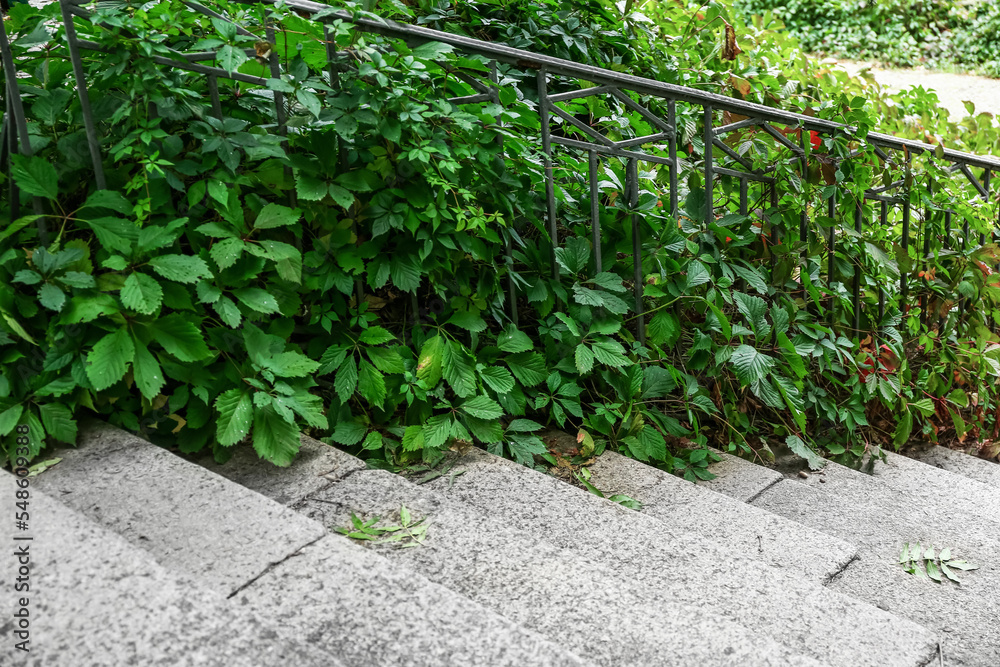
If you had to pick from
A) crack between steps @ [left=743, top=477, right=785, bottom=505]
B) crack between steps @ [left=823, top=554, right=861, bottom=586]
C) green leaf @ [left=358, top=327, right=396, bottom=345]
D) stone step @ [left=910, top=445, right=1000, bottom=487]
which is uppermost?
green leaf @ [left=358, top=327, right=396, bottom=345]

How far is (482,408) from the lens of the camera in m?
2.01

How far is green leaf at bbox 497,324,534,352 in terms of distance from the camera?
218cm

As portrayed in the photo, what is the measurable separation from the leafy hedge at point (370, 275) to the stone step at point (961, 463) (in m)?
0.41

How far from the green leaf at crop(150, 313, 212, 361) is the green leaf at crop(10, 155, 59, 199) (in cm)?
37

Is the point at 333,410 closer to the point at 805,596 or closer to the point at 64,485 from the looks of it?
the point at 64,485

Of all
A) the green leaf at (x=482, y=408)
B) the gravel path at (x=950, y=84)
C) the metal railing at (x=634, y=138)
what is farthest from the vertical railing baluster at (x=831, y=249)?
the gravel path at (x=950, y=84)

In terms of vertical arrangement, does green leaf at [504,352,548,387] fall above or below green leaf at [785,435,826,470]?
above

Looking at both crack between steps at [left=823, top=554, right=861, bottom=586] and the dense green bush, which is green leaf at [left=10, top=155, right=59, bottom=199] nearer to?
crack between steps at [left=823, top=554, right=861, bottom=586]

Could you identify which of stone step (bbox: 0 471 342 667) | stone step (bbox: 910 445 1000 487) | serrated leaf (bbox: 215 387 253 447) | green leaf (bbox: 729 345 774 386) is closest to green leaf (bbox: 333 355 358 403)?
serrated leaf (bbox: 215 387 253 447)

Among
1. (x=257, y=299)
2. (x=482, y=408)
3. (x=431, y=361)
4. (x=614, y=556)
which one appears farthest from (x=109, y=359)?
→ (x=614, y=556)

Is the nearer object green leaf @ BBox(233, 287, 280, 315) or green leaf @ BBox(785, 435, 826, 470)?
green leaf @ BBox(233, 287, 280, 315)

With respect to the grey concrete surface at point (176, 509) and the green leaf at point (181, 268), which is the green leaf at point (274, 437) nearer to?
the grey concrete surface at point (176, 509)

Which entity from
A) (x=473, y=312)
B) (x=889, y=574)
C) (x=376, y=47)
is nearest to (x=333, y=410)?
(x=473, y=312)

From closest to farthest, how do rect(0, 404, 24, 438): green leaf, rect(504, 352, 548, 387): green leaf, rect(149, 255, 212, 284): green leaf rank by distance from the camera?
rect(0, 404, 24, 438): green leaf → rect(149, 255, 212, 284): green leaf → rect(504, 352, 548, 387): green leaf
